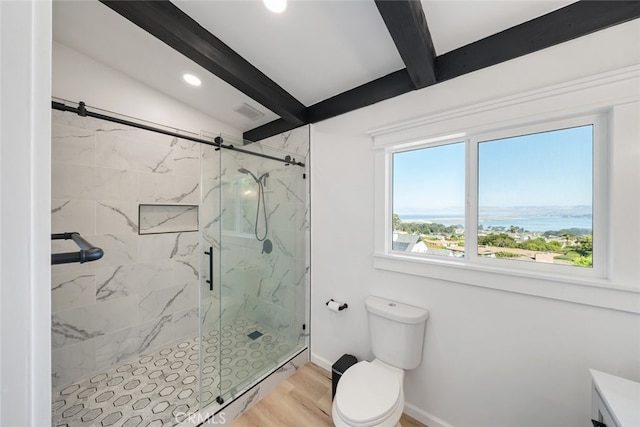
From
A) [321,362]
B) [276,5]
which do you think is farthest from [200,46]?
[321,362]

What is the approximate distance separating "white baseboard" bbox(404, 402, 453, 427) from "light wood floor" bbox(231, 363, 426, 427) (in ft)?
0.09

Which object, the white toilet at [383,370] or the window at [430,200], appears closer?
the white toilet at [383,370]

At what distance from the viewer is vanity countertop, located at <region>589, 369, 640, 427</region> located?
808 millimetres

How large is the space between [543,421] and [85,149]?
3436 mm

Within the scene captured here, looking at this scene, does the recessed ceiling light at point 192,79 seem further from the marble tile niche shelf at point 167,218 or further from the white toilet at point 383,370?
the white toilet at point 383,370

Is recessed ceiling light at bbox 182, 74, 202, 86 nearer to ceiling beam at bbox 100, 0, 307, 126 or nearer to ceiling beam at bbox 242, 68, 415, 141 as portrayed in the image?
ceiling beam at bbox 100, 0, 307, 126

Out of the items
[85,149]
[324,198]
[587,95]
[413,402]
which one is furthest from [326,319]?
[85,149]

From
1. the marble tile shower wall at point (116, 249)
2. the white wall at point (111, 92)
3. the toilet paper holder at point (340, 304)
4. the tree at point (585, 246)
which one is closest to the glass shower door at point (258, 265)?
the toilet paper holder at point (340, 304)

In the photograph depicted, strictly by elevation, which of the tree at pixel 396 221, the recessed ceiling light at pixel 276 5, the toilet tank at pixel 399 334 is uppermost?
the recessed ceiling light at pixel 276 5

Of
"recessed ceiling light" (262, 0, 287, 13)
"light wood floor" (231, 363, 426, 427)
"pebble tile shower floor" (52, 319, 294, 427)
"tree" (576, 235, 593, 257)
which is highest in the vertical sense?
"recessed ceiling light" (262, 0, 287, 13)

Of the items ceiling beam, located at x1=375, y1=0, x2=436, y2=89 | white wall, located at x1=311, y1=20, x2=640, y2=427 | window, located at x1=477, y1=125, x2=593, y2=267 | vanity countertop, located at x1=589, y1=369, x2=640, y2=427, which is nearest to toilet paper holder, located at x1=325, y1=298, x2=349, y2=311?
white wall, located at x1=311, y1=20, x2=640, y2=427

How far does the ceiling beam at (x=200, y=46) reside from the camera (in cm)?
120

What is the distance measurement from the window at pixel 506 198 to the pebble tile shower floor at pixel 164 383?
1.42m
